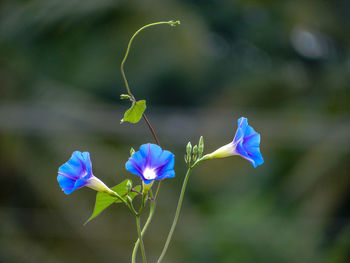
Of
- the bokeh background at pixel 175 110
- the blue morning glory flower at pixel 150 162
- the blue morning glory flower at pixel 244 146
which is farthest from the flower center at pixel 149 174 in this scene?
the bokeh background at pixel 175 110

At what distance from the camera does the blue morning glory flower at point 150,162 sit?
711 mm

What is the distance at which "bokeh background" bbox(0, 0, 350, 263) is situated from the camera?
4.44 metres

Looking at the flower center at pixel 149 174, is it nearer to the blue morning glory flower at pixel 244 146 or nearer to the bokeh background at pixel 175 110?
the blue morning glory flower at pixel 244 146

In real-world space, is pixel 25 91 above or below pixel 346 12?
below

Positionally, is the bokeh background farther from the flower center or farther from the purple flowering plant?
→ the flower center

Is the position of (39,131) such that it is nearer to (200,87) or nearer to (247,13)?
(200,87)

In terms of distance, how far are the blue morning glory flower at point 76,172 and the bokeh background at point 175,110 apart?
2741 mm

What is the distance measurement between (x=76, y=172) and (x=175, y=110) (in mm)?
4979

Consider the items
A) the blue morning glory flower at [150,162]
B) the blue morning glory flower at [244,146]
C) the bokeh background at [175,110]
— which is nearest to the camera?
the blue morning glory flower at [150,162]

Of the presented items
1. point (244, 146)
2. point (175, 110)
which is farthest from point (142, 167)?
point (175, 110)

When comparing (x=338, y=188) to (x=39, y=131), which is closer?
(x=338, y=188)

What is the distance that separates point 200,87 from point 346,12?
176 centimetres

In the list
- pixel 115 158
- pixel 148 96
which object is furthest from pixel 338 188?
pixel 148 96

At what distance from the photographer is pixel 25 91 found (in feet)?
17.9
